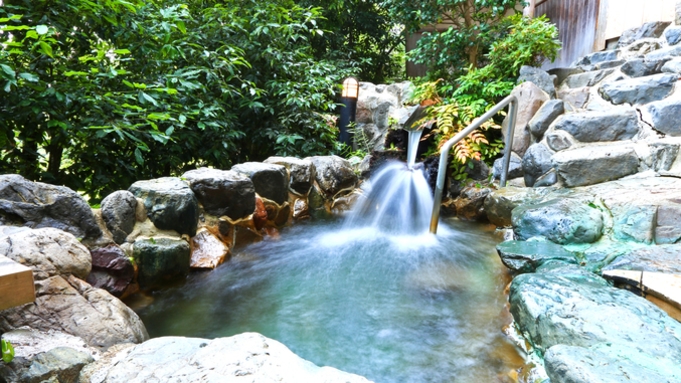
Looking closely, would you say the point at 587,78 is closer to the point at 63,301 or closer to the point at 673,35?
the point at 673,35

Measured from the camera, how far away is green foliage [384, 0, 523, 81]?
6.79m

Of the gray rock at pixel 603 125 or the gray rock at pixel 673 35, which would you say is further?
the gray rock at pixel 673 35

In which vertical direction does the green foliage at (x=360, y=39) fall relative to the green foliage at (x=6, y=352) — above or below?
above

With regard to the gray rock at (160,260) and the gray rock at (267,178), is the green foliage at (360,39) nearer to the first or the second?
the gray rock at (267,178)

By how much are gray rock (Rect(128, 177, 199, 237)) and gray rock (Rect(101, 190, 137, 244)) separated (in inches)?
6.3

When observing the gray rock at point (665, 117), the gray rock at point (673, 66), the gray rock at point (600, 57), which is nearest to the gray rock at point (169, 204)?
the gray rock at point (665, 117)

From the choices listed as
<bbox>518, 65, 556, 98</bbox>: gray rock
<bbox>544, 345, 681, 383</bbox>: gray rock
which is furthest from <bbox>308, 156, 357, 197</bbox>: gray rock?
<bbox>544, 345, 681, 383</bbox>: gray rock

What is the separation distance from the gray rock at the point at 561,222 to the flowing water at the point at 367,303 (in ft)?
1.35

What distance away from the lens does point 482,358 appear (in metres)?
2.18

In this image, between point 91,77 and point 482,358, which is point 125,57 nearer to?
point 91,77

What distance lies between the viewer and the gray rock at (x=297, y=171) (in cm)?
477

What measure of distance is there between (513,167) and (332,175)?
2.29 metres

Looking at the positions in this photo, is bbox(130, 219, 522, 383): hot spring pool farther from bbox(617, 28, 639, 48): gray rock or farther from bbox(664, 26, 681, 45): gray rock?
bbox(617, 28, 639, 48): gray rock

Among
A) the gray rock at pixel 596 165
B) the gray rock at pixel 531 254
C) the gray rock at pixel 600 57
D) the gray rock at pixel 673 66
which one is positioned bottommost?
the gray rock at pixel 531 254
